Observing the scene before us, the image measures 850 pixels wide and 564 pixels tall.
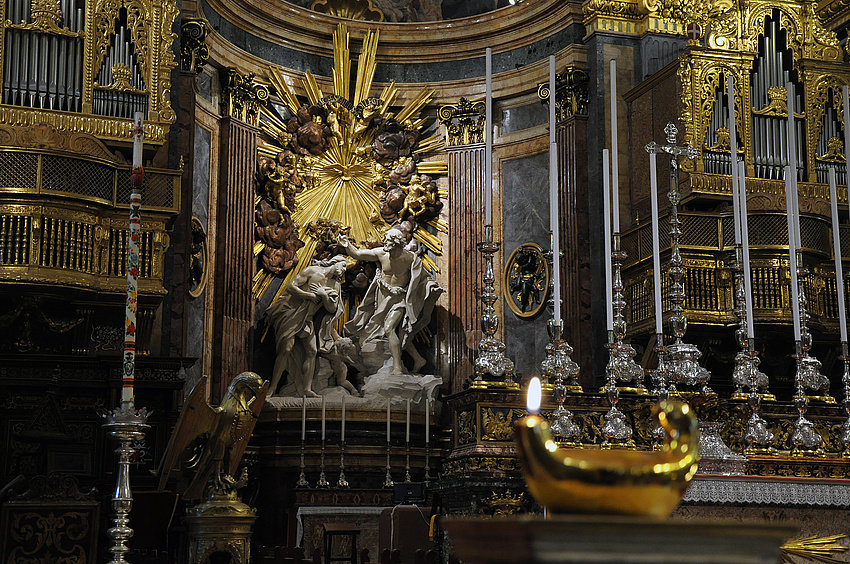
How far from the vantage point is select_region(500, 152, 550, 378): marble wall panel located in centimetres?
1473

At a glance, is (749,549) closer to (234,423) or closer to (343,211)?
(234,423)

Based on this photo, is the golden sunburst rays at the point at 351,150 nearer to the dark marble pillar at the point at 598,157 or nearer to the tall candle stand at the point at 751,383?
the dark marble pillar at the point at 598,157

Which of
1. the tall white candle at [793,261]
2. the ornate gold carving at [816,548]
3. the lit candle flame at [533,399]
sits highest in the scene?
the tall white candle at [793,261]

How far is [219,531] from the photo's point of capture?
22.7ft

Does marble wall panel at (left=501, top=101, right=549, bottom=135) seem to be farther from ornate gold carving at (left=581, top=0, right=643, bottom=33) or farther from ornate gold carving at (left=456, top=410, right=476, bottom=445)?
ornate gold carving at (left=456, top=410, right=476, bottom=445)

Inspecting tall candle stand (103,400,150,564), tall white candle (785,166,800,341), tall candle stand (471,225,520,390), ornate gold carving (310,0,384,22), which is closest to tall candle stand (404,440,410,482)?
tall candle stand (471,225,520,390)

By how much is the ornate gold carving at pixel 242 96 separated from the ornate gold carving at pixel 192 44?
1.05m

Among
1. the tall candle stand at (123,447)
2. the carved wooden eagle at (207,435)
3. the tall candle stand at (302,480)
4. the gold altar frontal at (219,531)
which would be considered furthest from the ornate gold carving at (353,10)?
the tall candle stand at (123,447)

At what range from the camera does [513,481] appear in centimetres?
732

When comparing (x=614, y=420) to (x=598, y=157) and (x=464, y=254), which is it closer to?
(x=598, y=157)

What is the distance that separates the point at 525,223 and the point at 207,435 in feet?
27.2

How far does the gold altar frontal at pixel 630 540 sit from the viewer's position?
177 cm

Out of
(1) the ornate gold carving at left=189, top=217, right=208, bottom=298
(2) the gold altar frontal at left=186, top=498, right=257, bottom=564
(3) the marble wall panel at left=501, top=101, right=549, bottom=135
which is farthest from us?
(3) the marble wall panel at left=501, top=101, right=549, bottom=135

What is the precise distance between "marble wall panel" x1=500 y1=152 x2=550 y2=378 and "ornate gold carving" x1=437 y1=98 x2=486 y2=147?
622 millimetres
